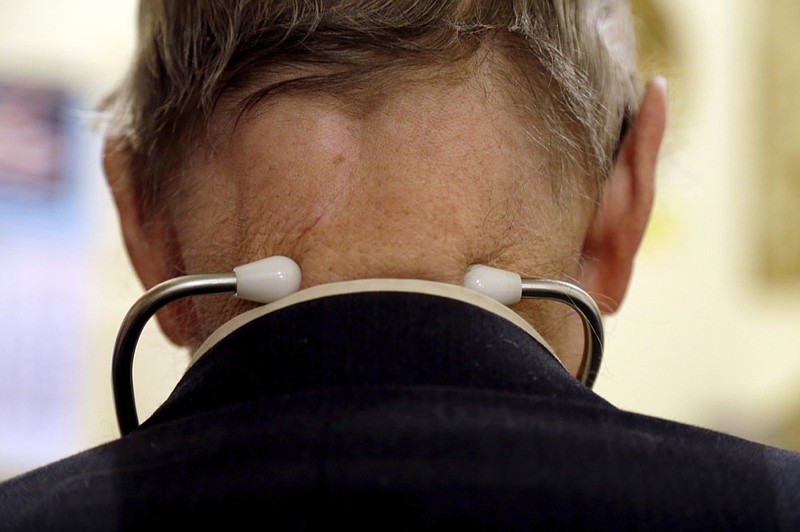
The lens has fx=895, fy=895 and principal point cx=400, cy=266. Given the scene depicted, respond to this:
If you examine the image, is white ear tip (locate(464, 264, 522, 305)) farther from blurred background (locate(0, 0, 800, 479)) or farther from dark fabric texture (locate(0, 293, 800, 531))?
blurred background (locate(0, 0, 800, 479))

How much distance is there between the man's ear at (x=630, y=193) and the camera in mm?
633

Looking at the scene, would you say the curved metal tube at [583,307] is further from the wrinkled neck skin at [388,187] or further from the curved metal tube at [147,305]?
the curved metal tube at [147,305]

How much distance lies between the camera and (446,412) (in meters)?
0.36

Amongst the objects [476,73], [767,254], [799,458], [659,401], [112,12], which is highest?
[476,73]

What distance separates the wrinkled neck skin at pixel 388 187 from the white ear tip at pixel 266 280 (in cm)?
2

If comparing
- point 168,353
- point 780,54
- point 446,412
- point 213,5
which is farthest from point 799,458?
point 780,54

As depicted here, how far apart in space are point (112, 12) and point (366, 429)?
176 centimetres

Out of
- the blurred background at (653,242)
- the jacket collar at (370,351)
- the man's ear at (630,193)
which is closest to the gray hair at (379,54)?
the man's ear at (630,193)

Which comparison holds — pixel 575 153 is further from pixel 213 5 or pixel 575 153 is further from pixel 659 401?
pixel 659 401

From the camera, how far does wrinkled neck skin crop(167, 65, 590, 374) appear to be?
1.58 feet

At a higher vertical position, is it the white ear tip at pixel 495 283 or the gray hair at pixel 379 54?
the gray hair at pixel 379 54

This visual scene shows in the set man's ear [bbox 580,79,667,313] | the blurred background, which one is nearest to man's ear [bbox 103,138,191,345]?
man's ear [bbox 580,79,667,313]

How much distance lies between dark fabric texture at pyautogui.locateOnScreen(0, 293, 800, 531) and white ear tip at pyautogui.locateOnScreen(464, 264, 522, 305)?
0.25ft

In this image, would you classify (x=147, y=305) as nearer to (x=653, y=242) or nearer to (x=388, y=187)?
(x=388, y=187)
